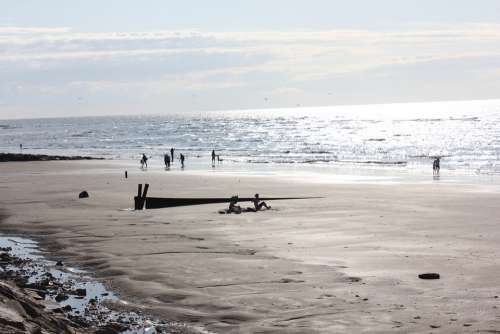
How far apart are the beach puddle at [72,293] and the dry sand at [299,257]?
50 centimetres

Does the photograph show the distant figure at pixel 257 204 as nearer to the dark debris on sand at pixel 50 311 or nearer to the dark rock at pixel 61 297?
the dark debris on sand at pixel 50 311

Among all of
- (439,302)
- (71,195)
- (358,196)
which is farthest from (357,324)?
(71,195)

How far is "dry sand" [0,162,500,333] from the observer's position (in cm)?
1273

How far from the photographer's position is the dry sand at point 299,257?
12734mm

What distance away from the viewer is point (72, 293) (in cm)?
1430

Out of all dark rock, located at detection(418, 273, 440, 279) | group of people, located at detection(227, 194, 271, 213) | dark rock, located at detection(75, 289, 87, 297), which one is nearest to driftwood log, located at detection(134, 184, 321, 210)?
group of people, located at detection(227, 194, 271, 213)

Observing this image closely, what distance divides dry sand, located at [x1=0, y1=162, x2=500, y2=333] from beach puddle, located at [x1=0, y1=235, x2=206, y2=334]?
501 mm

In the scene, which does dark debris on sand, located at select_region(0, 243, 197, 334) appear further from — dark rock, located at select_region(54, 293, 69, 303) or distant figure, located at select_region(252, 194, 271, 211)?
distant figure, located at select_region(252, 194, 271, 211)

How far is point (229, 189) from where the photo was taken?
40.0m

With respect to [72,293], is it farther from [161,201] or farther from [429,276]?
[161,201]

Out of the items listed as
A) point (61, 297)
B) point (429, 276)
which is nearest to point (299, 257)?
point (429, 276)

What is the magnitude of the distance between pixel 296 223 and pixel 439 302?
11675 mm

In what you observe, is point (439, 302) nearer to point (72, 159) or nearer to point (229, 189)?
point (229, 189)

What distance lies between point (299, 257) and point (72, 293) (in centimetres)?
624
